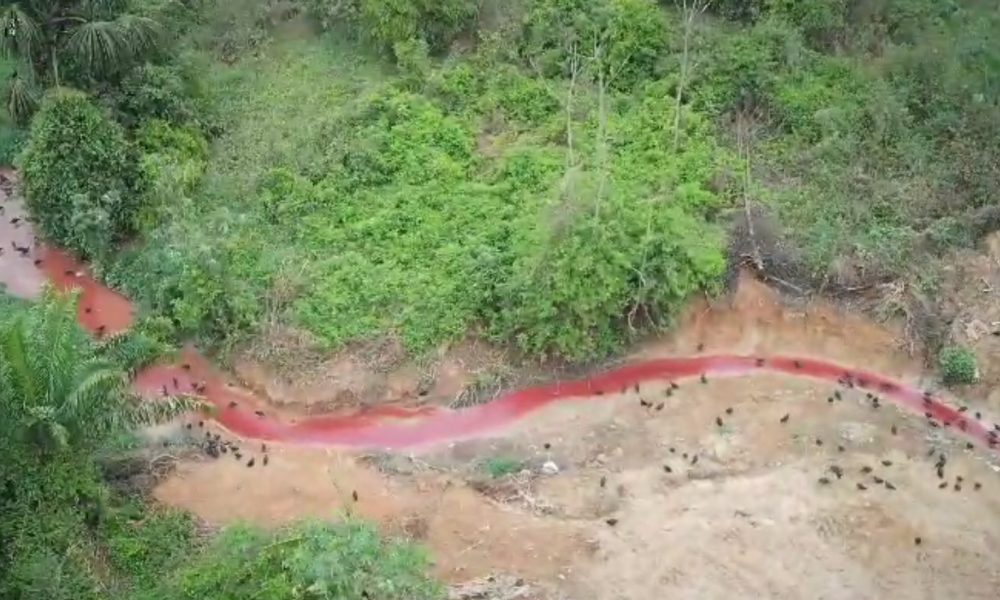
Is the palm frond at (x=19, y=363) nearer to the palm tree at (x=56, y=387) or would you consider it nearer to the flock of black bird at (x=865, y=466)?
the palm tree at (x=56, y=387)

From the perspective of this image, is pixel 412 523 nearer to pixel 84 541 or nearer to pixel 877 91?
pixel 84 541

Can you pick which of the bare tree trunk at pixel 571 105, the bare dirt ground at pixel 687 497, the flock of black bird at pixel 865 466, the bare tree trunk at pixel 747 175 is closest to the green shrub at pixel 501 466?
the bare dirt ground at pixel 687 497

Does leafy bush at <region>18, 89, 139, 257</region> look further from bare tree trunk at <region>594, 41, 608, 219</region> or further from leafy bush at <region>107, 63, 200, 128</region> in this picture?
bare tree trunk at <region>594, 41, 608, 219</region>

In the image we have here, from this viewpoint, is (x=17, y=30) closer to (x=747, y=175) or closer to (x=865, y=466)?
(x=747, y=175)

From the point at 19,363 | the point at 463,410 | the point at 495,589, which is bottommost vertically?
the point at 495,589

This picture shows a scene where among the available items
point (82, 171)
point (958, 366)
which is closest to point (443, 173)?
point (82, 171)

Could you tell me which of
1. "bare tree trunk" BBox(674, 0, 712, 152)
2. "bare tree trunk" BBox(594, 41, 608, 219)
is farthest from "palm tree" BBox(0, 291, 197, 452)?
"bare tree trunk" BBox(674, 0, 712, 152)
